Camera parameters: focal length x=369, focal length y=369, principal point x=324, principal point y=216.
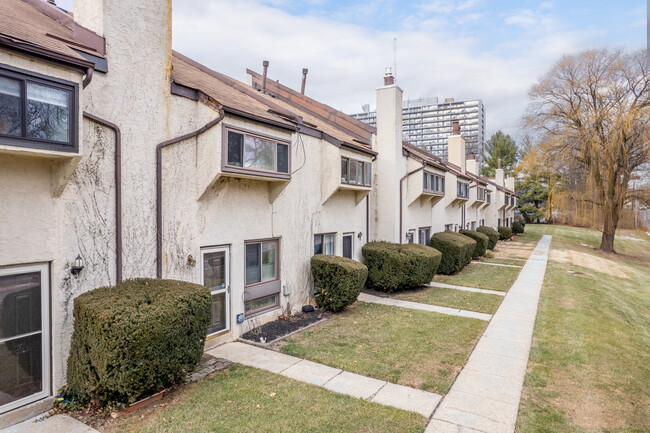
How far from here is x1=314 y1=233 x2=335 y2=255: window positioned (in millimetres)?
10935

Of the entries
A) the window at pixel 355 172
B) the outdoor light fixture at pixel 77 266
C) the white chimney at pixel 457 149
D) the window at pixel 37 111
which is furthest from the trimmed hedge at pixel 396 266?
the white chimney at pixel 457 149

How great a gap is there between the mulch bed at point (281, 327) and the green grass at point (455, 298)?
367cm

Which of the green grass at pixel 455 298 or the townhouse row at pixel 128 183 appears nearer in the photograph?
the townhouse row at pixel 128 183

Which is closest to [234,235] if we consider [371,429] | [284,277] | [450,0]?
[284,277]

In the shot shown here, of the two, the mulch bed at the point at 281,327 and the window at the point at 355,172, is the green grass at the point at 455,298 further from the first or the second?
the window at the point at 355,172

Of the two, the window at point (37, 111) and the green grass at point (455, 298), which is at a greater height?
the window at point (37, 111)

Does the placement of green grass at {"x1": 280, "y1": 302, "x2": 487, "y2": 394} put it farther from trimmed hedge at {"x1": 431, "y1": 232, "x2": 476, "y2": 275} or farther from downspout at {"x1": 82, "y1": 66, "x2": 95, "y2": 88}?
trimmed hedge at {"x1": 431, "y1": 232, "x2": 476, "y2": 275}

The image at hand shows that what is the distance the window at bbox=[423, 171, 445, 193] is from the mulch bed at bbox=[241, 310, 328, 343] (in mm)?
8666

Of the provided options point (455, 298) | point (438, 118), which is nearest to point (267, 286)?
point (455, 298)

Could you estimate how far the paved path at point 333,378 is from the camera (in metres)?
5.38

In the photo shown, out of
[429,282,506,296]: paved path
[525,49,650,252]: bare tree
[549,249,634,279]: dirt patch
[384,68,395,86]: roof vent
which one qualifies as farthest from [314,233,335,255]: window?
[525,49,650,252]: bare tree

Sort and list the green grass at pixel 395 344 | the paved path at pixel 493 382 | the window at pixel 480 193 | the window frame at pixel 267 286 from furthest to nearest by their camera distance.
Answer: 1. the window at pixel 480 193
2. the window frame at pixel 267 286
3. the green grass at pixel 395 344
4. the paved path at pixel 493 382

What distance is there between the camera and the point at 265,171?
773 cm

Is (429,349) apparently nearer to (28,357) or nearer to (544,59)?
(28,357)
